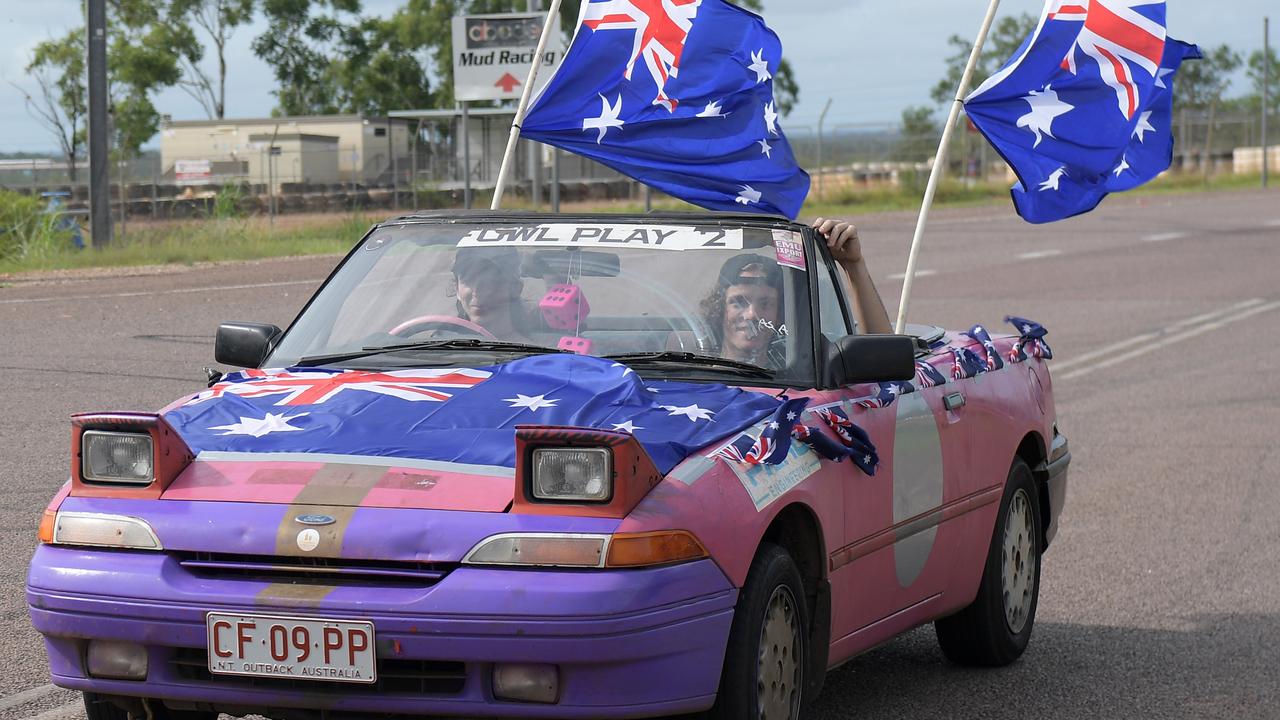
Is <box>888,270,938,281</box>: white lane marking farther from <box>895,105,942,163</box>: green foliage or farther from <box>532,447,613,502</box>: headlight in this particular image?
<box>895,105,942,163</box>: green foliage

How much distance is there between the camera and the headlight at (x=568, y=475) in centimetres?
405

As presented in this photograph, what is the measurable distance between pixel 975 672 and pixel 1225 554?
2.67 meters

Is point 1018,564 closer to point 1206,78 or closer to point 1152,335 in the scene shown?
point 1152,335

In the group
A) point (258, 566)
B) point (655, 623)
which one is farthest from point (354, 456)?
point (655, 623)

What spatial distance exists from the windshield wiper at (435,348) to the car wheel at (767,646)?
43.1 inches

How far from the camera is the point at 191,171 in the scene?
2317 inches

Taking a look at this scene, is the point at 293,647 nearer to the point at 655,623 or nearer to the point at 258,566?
the point at 258,566

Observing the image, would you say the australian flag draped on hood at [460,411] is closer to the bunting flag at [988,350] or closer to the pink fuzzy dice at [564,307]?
the pink fuzzy dice at [564,307]

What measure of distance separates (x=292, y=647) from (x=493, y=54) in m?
20.0

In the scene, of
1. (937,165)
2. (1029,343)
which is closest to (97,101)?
(937,165)

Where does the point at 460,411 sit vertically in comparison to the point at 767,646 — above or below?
above

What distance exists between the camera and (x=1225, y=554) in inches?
336

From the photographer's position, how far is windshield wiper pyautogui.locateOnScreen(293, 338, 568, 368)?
5.29 meters

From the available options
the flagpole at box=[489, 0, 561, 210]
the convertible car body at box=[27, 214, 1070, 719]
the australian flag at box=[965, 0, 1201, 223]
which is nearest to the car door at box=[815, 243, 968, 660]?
the convertible car body at box=[27, 214, 1070, 719]
